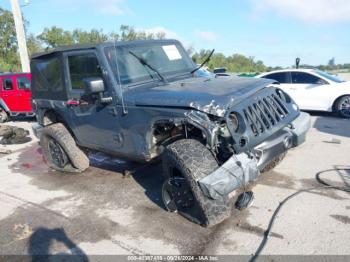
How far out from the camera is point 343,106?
916 centimetres

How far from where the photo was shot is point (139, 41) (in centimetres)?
483

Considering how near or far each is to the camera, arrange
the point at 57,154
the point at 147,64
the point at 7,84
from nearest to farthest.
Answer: the point at 147,64, the point at 57,154, the point at 7,84

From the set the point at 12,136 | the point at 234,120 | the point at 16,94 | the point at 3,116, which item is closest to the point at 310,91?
the point at 234,120

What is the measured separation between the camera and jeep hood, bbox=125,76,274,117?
3467 mm

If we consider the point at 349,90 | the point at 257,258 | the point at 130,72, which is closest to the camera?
the point at 257,258

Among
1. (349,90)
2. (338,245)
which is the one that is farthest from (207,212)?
(349,90)

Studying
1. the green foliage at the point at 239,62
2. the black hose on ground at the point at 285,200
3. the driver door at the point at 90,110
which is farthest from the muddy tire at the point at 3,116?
the green foliage at the point at 239,62

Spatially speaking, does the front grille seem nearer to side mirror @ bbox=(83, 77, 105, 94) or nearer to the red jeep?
side mirror @ bbox=(83, 77, 105, 94)

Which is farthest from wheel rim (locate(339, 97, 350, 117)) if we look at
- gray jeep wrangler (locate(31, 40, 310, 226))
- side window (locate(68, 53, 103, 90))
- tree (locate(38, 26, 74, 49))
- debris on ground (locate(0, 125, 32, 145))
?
tree (locate(38, 26, 74, 49))

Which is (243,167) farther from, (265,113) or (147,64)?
(147,64)

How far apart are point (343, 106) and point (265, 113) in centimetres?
634

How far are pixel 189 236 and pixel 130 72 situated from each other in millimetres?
2225

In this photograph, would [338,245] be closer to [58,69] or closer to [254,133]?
[254,133]

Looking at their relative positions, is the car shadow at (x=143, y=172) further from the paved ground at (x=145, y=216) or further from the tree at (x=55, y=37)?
the tree at (x=55, y=37)
